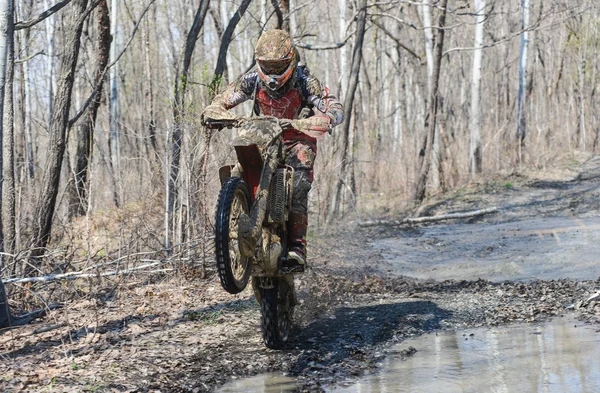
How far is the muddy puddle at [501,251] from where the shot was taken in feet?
30.8

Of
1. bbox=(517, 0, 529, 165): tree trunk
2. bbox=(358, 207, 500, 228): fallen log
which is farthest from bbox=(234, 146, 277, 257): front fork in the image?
bbox=(517, 0, 529, 165): tree trunk

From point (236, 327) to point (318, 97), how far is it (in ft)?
7.25

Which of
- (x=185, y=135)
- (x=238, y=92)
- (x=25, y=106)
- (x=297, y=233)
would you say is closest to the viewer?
(x=297, y=233)

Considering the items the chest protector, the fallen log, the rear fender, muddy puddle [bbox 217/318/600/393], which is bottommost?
muddy puddle [bbox 217/318/600/393]

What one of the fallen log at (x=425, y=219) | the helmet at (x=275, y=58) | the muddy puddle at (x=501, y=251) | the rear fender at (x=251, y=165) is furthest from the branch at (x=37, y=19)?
the fallen log at (x=425, y=219)

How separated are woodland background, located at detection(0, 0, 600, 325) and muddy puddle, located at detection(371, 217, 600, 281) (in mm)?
1901

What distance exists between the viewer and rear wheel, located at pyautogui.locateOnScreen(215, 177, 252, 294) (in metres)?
5.07

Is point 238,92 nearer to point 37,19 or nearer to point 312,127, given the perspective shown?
point 312,127

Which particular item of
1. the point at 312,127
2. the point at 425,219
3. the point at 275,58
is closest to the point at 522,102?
the point at 425,219

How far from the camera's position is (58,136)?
9.30 m

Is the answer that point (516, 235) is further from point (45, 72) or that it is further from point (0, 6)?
point (45, 72)

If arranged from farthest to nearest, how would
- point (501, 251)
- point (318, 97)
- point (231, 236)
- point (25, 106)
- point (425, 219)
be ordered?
point (25, 106) < point (425, 219) < point (501, 251) < point (318, 97) < point (231, 236)

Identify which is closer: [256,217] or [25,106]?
[256,217]

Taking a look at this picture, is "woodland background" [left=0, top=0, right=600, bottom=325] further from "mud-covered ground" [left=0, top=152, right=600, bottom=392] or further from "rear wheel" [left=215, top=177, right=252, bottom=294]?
"rear wheel" [left=215, top=177, right=252, bottom=294]
